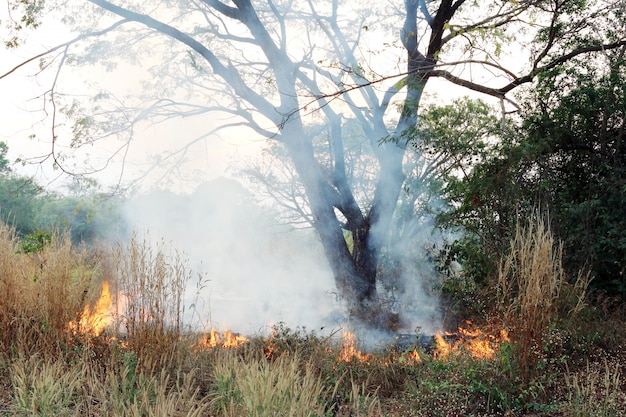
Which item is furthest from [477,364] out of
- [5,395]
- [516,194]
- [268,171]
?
[268,171]

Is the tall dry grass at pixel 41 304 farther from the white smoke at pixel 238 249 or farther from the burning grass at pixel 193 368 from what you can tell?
the white smoke at pixel 238 249

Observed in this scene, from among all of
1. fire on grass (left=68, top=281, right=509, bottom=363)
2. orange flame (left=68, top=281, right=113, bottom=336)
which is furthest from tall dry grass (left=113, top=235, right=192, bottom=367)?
orange flame (left=68, top=281, right=113, bottom=336)

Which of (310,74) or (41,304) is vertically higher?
(310,74)

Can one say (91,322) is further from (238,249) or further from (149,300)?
(238,249)

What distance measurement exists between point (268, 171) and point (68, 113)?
3386 mm

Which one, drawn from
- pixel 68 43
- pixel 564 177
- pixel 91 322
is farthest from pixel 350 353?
pixel 68 43

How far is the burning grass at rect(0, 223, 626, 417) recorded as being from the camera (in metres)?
3.59

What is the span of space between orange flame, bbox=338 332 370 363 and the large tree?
2578 mm

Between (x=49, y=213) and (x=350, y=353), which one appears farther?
(x=49, y=213)

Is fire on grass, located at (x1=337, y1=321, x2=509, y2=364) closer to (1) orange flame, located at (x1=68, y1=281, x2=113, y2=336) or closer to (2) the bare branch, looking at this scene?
(1) orange flame, located at (x1=68, y1=281, x2=113, y2=336)

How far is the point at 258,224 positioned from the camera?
425 inches

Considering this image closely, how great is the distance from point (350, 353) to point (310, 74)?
18.3 feet

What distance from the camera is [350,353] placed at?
5340mm

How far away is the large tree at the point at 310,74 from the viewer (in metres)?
8.38
